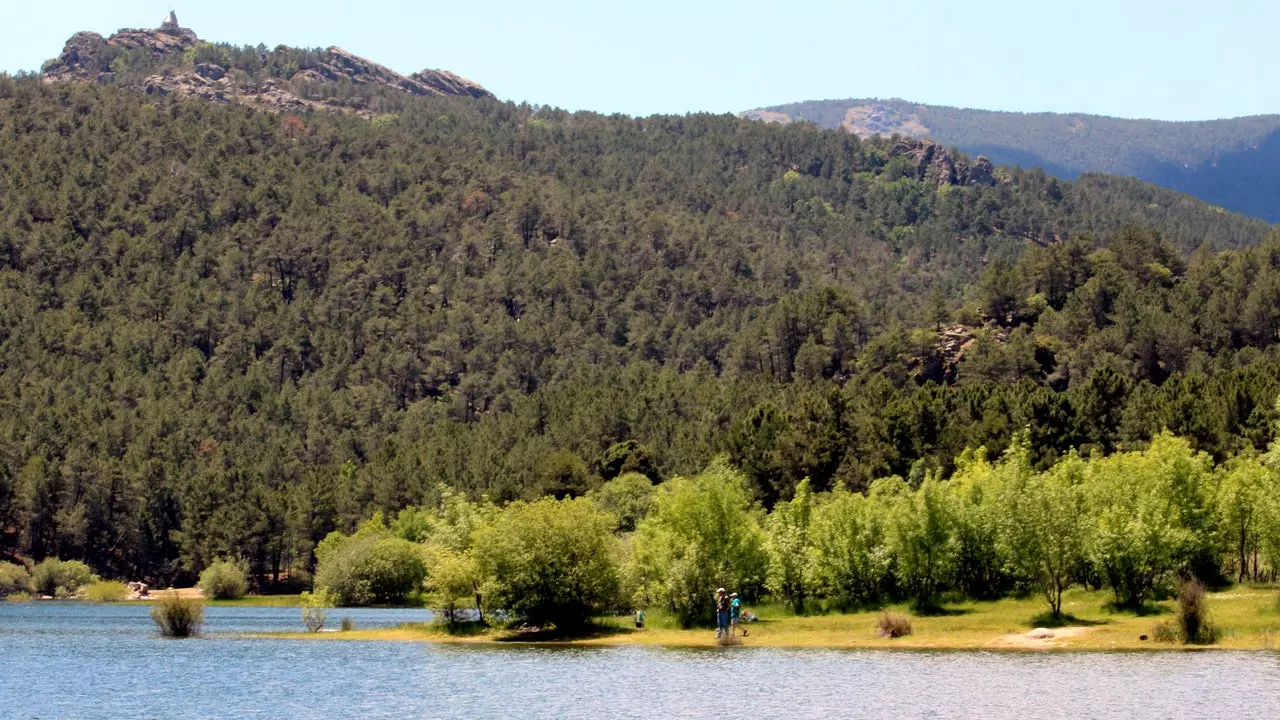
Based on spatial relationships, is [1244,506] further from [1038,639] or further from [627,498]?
[627,498]

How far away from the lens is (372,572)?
117 meters

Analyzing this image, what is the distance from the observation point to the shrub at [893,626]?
75.6 meters

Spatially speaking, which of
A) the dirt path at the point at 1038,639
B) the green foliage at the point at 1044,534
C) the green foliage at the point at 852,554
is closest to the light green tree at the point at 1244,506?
the green foliage at the point at 1044,534

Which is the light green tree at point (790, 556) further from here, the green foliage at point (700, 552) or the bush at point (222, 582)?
the bush at point (222, 582)

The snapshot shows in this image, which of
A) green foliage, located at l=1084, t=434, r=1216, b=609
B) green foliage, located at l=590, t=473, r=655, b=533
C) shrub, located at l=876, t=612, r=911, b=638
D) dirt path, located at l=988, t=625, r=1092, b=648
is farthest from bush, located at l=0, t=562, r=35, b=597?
dirt path, located at l=988, t=625, r=1092, b=648

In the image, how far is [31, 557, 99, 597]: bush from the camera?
554 feet

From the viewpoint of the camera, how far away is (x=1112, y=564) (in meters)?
77.6

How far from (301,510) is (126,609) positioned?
3658 cm

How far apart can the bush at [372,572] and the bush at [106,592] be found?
2024 inches

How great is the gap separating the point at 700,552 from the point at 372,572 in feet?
137

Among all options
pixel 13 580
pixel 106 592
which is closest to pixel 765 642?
pixel 106 592

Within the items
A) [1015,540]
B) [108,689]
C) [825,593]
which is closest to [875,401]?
[825,593]

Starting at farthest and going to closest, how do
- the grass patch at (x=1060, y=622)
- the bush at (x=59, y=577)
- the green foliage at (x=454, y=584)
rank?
1. the bush at (x=59, y=577)
2. the green foliage at (x=454, y=584)
3. the grass patch at (x=1060, y=622)

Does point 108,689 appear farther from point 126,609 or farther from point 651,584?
point 126,609
